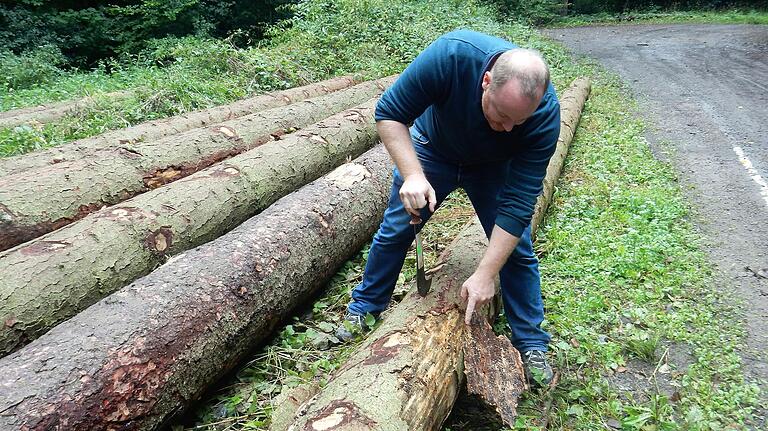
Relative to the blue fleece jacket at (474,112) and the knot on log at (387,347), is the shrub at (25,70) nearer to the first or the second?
the blue fleece jacket at (474,112)

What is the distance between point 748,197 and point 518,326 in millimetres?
3236

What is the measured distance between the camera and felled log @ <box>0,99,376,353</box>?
8.04 ft

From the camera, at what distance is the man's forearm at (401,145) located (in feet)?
8.28

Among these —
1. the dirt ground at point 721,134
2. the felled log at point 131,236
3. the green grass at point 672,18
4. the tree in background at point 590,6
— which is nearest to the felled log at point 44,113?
the felled log at point 131,236

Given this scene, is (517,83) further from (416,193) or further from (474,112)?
(416,193)

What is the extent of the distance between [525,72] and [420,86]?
515 mm

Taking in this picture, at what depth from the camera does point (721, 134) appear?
6.52 meters

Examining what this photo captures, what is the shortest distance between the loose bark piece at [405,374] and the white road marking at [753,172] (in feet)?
11.6

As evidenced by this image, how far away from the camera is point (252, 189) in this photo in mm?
3680

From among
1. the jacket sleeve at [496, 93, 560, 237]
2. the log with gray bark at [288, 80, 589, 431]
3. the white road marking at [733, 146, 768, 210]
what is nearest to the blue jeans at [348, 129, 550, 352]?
the log with gray bark at [288, 80, 589, 431]

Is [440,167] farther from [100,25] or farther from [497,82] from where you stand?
[100,25]

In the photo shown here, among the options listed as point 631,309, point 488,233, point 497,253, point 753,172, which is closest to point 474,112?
point 497,253

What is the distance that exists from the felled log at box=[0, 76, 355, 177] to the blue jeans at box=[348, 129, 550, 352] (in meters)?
2.20

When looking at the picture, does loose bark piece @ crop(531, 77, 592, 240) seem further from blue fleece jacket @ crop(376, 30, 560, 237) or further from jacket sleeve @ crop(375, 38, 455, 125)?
jacket sleeve @ crop(375, 38, 455, 125)
